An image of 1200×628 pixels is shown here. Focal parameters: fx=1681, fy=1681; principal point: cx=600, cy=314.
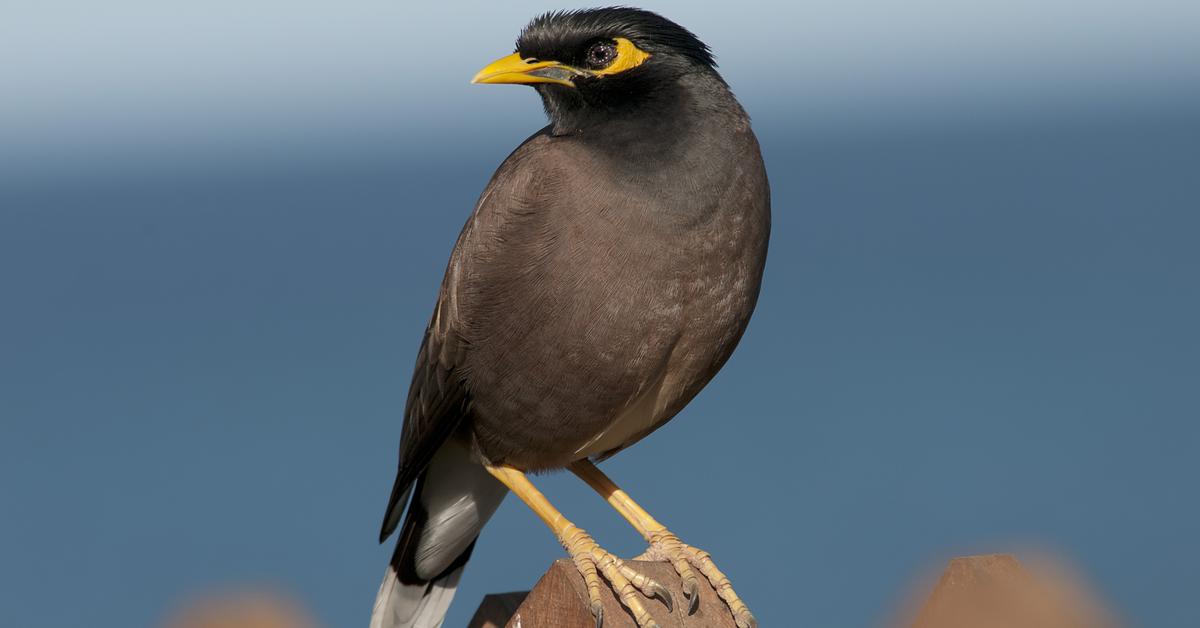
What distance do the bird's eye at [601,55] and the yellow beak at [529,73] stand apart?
4cm

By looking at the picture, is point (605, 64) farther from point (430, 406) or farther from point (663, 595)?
point (663, 595)

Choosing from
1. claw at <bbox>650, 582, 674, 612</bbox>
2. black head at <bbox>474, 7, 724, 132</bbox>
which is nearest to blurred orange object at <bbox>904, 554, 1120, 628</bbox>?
claw at <bbox>650, 582, 674, 612</bbox>

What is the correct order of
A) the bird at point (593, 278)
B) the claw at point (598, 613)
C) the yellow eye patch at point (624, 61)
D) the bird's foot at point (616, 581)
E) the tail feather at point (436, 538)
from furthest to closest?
the tail feather at point (436, 538) → the yellow eye patch at point (624, 61) → the bird at point (593, 278) → the bird's foot at point (616, 581) → the claw at point (598, 613)

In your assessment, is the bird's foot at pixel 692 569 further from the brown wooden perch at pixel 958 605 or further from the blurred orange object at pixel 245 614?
the blurred orange object at pixel 245 614

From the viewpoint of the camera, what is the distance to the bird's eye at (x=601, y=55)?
13.4 ft

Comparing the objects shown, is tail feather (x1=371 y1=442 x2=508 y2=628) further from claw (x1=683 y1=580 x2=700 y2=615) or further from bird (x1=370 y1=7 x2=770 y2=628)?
claw (x1=683 y1=580 x2=700 y2=615)

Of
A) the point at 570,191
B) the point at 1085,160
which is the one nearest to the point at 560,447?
the point at 570,191

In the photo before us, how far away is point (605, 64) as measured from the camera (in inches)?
160

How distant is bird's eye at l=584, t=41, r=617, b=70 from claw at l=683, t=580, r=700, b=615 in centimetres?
128

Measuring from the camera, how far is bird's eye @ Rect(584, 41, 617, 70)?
13.4ft

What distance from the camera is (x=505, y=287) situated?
3.94 metres

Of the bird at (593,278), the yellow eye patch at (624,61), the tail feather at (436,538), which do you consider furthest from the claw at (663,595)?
the yellow eye patch at (624,61)

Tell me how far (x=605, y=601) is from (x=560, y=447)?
2.92 feet

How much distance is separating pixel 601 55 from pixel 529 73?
0.18m
